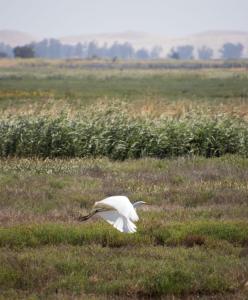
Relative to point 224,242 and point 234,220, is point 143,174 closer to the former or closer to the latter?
point 234,220

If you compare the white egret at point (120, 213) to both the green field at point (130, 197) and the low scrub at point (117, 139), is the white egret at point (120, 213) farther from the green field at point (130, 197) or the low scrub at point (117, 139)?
the low scrub at point (117, 139)

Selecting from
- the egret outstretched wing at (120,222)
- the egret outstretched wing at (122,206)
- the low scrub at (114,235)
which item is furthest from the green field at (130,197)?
the egret outstretched wing at (122,206)

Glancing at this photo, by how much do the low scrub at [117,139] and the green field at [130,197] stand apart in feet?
0.12

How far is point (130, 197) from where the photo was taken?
16.1 m

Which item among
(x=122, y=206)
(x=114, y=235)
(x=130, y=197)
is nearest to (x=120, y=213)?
(x=122, y=206)

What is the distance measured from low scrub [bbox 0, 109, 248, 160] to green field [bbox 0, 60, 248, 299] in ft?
0.12

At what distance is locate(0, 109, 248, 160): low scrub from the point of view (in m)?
24.9

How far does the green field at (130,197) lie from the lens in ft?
32.7

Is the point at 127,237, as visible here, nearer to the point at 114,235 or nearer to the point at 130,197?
the point at 114,235

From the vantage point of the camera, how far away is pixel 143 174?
1964 centimetres

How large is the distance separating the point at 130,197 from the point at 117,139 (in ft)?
30.0

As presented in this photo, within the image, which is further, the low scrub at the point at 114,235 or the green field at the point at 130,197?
the low scrub at the point at 114,235

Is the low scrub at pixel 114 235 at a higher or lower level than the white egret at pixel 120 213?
lower

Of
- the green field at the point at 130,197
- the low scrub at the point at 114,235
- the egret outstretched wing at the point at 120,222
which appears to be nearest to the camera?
the egret outstretched wing at the point at 120,222
